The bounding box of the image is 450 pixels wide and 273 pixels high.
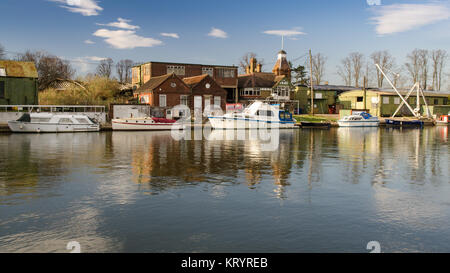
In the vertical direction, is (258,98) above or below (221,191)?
above

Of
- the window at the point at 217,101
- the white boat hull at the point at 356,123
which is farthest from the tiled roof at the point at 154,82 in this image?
the white boat hull at the point at 356,123

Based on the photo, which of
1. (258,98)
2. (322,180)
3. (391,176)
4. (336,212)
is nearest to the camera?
(336,212)

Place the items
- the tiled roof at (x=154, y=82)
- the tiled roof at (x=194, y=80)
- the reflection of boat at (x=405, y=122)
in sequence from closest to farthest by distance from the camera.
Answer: the tiled roof at (x=154, y=82) < the tiled roof at (x=194, y=80) < the reflection of boat at (x=405, y=122)

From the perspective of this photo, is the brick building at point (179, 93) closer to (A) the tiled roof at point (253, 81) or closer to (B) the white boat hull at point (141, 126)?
(B) the white boat hull at point (141, 126)

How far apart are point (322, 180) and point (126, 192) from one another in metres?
8.13

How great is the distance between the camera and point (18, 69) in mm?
51062

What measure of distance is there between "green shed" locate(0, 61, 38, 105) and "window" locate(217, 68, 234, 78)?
31.2m

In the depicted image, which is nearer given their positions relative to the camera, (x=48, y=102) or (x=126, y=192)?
(x=126, y=192)

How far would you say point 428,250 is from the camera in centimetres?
919

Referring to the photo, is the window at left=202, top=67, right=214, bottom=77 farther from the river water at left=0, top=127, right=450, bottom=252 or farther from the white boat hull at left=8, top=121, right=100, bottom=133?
the river water at left=0, top=127, right=450, bottom=252

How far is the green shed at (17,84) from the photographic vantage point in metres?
49.3

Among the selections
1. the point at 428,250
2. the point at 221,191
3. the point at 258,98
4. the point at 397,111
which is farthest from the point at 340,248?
the point at 397,111

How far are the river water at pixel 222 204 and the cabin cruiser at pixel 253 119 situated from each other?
25292 mm
